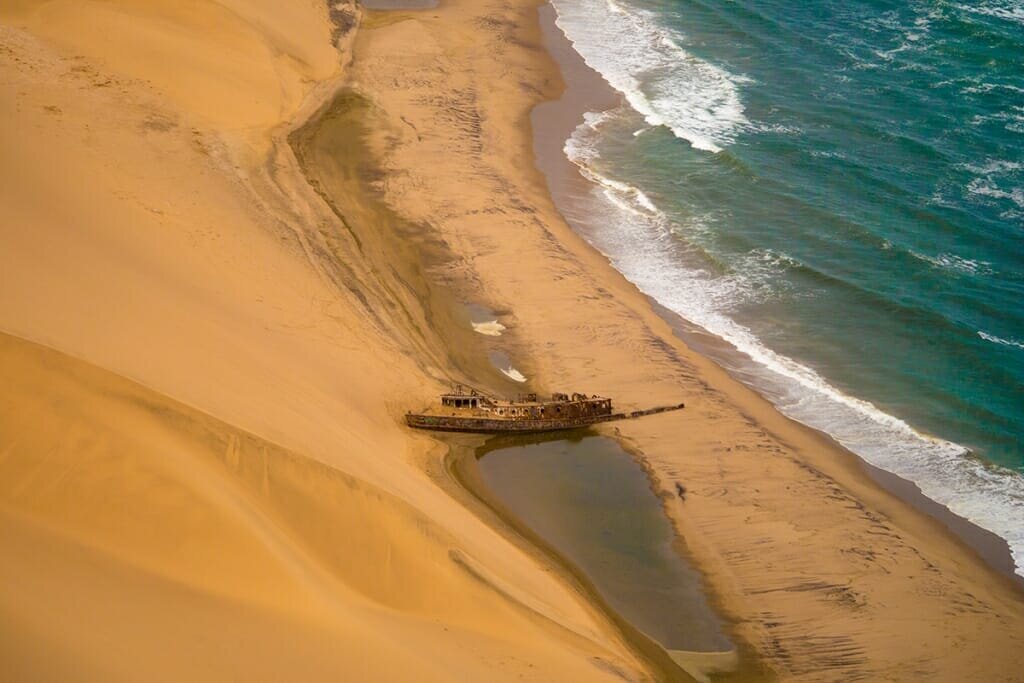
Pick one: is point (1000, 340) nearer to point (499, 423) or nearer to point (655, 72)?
point (499, 423)

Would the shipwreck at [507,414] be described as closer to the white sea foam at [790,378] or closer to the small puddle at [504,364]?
the small puddle at [504,364]

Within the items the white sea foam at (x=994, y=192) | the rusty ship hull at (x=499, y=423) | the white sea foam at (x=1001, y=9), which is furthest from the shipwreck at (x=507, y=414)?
the white sea foam at (x=1001, y=9)

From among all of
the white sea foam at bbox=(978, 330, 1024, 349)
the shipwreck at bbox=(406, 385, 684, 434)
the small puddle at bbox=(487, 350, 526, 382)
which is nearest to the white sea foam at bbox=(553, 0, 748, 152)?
the white sea foam at bbox=(978, 330, 1024, 349)

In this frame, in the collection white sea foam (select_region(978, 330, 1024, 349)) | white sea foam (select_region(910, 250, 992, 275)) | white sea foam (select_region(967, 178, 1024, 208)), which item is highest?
white sea foam (select_region(967, 178, 1024, 208))

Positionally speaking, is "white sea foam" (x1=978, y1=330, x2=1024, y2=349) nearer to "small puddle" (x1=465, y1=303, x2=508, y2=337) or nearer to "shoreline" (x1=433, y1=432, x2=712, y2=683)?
"shoreline" (x1=433, y1=432, x2=712, y2=683)

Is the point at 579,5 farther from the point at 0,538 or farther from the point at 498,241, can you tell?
the point at 0,538

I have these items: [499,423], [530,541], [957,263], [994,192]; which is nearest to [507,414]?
[499,423]
